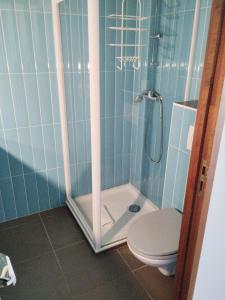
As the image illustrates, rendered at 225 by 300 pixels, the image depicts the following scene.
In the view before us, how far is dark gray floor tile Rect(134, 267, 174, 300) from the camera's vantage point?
5.44ft

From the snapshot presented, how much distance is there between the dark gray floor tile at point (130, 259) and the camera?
188 centimetres

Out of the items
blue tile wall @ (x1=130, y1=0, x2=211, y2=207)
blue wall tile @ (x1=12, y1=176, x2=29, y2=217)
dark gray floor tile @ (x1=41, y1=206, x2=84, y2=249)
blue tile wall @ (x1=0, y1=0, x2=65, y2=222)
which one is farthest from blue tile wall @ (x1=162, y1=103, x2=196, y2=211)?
blue wall tile @ (x1=12, y1=176, x2=29, y2=217)

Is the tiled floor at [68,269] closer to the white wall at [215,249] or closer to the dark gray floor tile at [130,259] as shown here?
the dark gray floor tile at [130,259]

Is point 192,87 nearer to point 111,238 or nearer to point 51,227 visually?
point 111,238

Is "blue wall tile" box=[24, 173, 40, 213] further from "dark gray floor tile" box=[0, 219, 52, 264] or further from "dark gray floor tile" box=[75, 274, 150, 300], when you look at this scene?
"dark gray floor tile" box=[75, 274, 150, 300]

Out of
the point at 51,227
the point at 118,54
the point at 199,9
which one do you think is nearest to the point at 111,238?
the point at 51,227

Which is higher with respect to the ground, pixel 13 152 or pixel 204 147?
pixel 204 147

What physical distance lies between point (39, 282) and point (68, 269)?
218mm

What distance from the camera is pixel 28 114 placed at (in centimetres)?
212

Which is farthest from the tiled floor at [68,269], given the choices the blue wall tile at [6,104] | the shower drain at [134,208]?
the blue wall tile at [6,104]

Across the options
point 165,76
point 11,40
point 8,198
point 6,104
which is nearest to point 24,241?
point 8,198

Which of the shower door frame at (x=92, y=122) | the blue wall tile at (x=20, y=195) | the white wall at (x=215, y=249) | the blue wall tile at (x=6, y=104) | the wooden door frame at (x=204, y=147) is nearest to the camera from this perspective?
the wooden door frame at (x=204, y=147)

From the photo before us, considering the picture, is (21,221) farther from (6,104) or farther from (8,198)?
(6,104)

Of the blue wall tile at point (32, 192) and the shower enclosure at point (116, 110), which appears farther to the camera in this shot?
the blue wall tile at point (32, 192)
